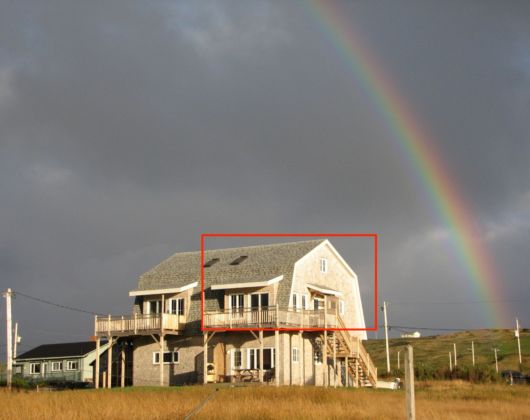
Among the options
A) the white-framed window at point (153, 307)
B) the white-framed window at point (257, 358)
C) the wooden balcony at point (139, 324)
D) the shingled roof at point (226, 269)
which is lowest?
the white-framed window at point (257, 358)

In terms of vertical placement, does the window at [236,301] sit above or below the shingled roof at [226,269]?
below

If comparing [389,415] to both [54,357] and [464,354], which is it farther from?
[464,354]

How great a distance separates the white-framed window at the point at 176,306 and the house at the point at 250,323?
0.21 feet

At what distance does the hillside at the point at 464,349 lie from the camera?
81.0 meters

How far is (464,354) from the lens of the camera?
92188 millimetres

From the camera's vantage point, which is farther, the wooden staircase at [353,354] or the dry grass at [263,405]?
the wooden staircase at [353,354]

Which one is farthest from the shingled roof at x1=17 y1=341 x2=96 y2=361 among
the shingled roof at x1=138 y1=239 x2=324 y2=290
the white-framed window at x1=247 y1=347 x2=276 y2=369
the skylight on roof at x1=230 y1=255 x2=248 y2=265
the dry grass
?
the dry grass

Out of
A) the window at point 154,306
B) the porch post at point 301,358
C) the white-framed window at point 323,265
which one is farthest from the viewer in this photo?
the white-framed window at point 323,265

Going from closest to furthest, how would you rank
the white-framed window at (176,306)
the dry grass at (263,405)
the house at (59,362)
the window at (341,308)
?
the dry grass at (263,405) → the white-framed window at (176,306) → the window at (341,308) → the house at (59,362)

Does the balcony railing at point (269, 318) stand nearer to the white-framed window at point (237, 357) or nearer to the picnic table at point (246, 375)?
the white-framed window at point (237, 357)

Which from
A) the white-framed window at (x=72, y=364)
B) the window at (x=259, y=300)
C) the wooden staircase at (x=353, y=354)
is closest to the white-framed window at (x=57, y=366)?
the white-framed window at (x=72, y=364)

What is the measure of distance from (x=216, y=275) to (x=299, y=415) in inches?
1078

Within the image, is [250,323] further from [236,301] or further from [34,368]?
[34,368]

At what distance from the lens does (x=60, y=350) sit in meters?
73.8
